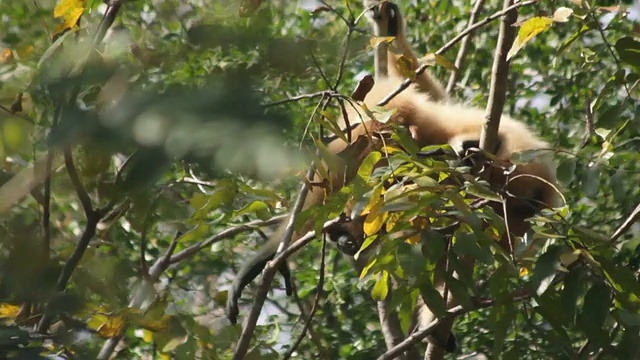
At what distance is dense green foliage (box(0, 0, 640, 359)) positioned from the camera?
80 centimetres

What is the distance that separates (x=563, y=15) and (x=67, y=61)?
6.94 feet

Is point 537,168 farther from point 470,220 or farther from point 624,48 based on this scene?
point 470,220

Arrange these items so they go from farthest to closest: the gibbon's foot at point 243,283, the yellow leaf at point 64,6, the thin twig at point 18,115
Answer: the gibbon's foot at point 243,283 < the yellow leaf at point 64,6 < the thin twig at point 18,115

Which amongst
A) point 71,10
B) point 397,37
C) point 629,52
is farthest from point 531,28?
point 397,37

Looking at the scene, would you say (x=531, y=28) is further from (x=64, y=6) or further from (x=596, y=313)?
(x=64, y=6)

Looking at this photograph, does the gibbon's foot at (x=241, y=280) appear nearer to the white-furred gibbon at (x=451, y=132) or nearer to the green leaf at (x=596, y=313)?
the white-furred gibbon at (x=451, y=132)

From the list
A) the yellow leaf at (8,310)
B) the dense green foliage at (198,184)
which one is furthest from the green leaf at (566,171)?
the yellow leaf at (8,310)

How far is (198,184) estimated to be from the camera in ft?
7.34

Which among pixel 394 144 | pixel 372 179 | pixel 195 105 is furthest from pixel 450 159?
pixel 195 105

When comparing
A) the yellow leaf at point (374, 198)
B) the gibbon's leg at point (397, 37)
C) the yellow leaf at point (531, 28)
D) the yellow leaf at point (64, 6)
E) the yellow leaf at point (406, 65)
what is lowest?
the yellow leaf at point (374, 198)

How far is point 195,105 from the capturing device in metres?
0.79

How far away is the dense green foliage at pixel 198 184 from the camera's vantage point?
80 cm

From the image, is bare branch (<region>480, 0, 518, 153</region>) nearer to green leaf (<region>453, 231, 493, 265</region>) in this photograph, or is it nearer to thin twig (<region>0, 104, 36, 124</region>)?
green leaf (<region>453, 231, 493, 265</region>)

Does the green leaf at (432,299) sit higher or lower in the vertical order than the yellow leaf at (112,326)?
higher
